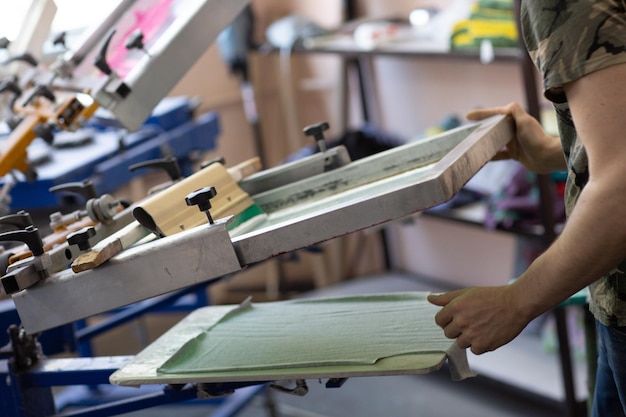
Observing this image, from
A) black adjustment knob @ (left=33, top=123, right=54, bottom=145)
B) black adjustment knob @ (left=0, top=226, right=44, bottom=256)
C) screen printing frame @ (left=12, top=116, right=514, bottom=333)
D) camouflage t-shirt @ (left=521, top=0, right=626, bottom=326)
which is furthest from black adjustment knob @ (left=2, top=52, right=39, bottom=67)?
camouflage t-shirt @ (left=521, top=0, right=626, bottom=326)

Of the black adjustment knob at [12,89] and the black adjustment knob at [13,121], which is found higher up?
the black adjustment knob at [12,89]

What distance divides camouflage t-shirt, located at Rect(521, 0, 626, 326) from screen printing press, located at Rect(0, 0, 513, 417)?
16 cm

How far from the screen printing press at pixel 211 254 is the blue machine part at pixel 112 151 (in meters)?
0.54

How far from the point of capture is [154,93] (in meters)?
1.61

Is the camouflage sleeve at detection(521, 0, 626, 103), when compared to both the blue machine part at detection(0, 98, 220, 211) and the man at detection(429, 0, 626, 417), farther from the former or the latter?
the blue machine part at detection(0, 98, 220, 211)

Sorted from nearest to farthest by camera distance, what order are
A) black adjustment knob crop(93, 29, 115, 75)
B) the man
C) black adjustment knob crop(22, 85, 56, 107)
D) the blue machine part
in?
the man < black adjustment knob crop(93, 29, 115, 75) < black adjustment knob crop(22, 85, 56, 107) < the blue machine part

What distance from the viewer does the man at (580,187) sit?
104 centimetres

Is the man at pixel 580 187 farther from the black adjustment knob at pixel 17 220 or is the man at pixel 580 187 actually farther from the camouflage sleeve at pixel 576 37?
the black adjustment knob at pixel 17 220

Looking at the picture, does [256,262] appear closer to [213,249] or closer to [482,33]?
[213,249]

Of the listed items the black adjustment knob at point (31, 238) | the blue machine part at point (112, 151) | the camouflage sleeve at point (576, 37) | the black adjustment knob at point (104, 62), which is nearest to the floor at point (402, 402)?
the blue machine part at point (112, 151)

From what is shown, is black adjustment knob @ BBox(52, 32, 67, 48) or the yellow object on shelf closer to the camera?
black adjustment knob @ BBox(52, 32, 67, 48)

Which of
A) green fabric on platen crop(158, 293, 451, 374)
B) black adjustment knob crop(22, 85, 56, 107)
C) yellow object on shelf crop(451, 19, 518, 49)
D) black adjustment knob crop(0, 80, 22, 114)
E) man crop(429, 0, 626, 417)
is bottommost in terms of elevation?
green fabric on platen crop(158, 293, 451, 374)

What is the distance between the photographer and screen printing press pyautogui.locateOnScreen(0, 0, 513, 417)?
1.17m

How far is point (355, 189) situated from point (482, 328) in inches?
16.5
